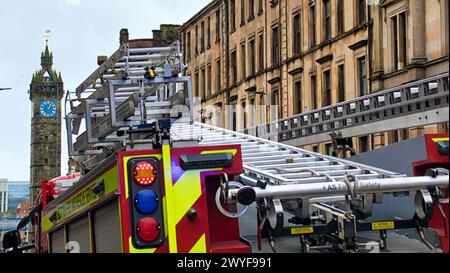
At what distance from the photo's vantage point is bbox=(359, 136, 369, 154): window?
5.59 metres

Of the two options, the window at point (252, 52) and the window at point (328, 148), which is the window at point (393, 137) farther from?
the window at point (328, 148)

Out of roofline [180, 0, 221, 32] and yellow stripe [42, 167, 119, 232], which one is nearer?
roofline [180, 0, 221, 32]

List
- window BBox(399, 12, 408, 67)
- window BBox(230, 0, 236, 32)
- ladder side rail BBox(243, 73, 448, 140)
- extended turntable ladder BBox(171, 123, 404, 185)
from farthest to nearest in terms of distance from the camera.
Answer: extended turntable ladder BBox(171, 123, 404, 185)
window BBox(230, 0, 236, 32)
ladder side rail BBox(243, 73, 448, 140)
window BBox(399, 12, 408, 67)

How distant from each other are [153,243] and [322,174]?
4.03 ft

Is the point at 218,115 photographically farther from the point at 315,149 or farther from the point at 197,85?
the point at 315,149

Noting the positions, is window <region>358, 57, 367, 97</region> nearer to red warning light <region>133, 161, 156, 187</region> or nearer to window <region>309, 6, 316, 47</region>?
window <region>309, 6, 316, 47</region>

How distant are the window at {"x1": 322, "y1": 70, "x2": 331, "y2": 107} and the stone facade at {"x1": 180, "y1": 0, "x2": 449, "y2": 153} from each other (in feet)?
0.05

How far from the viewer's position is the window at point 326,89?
259 inches

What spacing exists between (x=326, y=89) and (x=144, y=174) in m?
2.96

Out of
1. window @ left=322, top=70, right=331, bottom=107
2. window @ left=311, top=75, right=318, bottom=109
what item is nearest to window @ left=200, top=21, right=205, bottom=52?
window @ left=311, top=75, right=318, bottom=109

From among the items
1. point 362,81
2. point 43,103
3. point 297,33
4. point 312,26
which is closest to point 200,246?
point 362,81

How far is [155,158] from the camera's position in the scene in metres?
4.34
